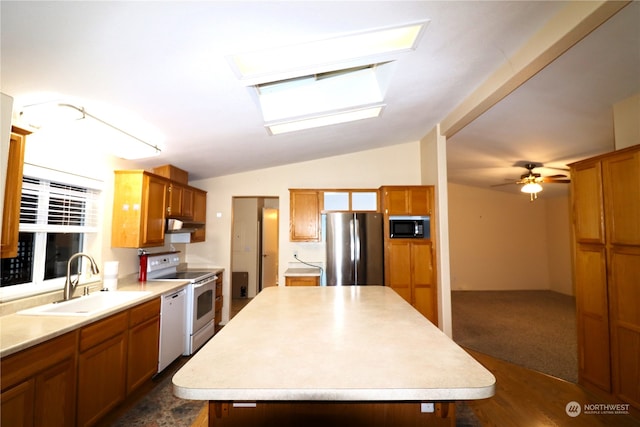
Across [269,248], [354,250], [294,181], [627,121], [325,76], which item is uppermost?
[325,76]

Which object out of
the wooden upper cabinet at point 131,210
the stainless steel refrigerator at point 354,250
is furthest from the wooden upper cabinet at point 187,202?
the stainless steel refrigerator at point 354,250

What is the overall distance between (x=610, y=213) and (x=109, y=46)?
3728 mm

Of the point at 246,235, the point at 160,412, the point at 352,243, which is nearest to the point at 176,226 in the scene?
the point at 160,412

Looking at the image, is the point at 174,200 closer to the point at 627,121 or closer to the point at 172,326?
the point at 172,326

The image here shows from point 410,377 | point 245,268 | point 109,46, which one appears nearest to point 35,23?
point 109,46

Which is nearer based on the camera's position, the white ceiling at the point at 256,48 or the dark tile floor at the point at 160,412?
the white ceiling at the point at 256,48

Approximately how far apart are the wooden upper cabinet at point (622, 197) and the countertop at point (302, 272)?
2.99 meters

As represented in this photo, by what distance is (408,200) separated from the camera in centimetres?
381

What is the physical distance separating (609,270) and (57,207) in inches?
188

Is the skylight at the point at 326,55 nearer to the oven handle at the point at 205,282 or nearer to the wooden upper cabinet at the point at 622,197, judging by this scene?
the wooden upper cabinet at the point at 622,197

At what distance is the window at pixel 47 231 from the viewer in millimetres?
2023

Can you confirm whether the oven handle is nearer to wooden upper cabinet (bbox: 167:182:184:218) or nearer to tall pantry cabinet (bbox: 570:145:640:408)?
wooden upper cabinet (bbox: 167:182:184:218)

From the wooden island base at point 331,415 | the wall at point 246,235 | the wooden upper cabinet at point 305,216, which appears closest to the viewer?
the wooden island base at point 331,415

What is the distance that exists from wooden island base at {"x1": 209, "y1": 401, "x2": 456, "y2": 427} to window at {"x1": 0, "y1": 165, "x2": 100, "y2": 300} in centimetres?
204
